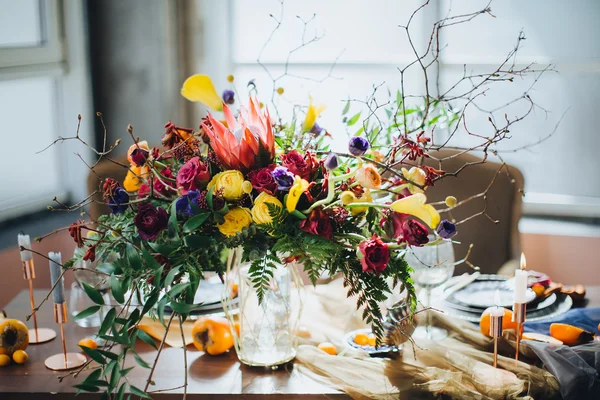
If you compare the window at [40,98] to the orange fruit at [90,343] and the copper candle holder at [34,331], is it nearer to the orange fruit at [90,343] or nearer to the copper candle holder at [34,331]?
the copper candle holder at [34,331]

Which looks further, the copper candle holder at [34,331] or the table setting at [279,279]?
the copper candle holder at [34,331]

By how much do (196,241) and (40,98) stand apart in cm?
206

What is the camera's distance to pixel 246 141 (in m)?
1.15

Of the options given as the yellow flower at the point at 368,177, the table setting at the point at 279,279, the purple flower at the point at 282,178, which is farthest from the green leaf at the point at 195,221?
the yellow flower at the point at 368,177

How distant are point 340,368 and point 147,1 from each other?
7.11ft

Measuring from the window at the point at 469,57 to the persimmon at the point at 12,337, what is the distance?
1701 millimetres

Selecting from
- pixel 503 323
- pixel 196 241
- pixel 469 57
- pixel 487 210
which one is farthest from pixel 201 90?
pixel 469 57

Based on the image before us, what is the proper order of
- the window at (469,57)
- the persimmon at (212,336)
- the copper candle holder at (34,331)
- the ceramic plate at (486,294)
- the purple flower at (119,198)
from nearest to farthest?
the purple flower at (119,198)
the persimmon at (212,336)
the copper candle holder at (34,331)
the ceramic plate at (486,294)
the window at (469,57)

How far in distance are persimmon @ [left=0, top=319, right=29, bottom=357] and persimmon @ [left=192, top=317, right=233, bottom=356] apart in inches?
13.1

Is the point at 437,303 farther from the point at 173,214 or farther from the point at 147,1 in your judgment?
the point at 147,1

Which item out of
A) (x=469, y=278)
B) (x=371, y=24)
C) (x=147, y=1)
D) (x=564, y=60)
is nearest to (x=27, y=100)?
(x=147, y=1)

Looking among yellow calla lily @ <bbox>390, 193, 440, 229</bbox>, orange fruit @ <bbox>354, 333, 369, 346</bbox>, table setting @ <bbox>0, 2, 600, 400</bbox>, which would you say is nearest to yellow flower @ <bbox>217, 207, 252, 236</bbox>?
table setting @ <bbox>0, 2, 600, 400</bbox>

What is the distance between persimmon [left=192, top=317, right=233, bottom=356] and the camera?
1.36 meters

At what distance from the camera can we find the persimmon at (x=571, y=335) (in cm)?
139
